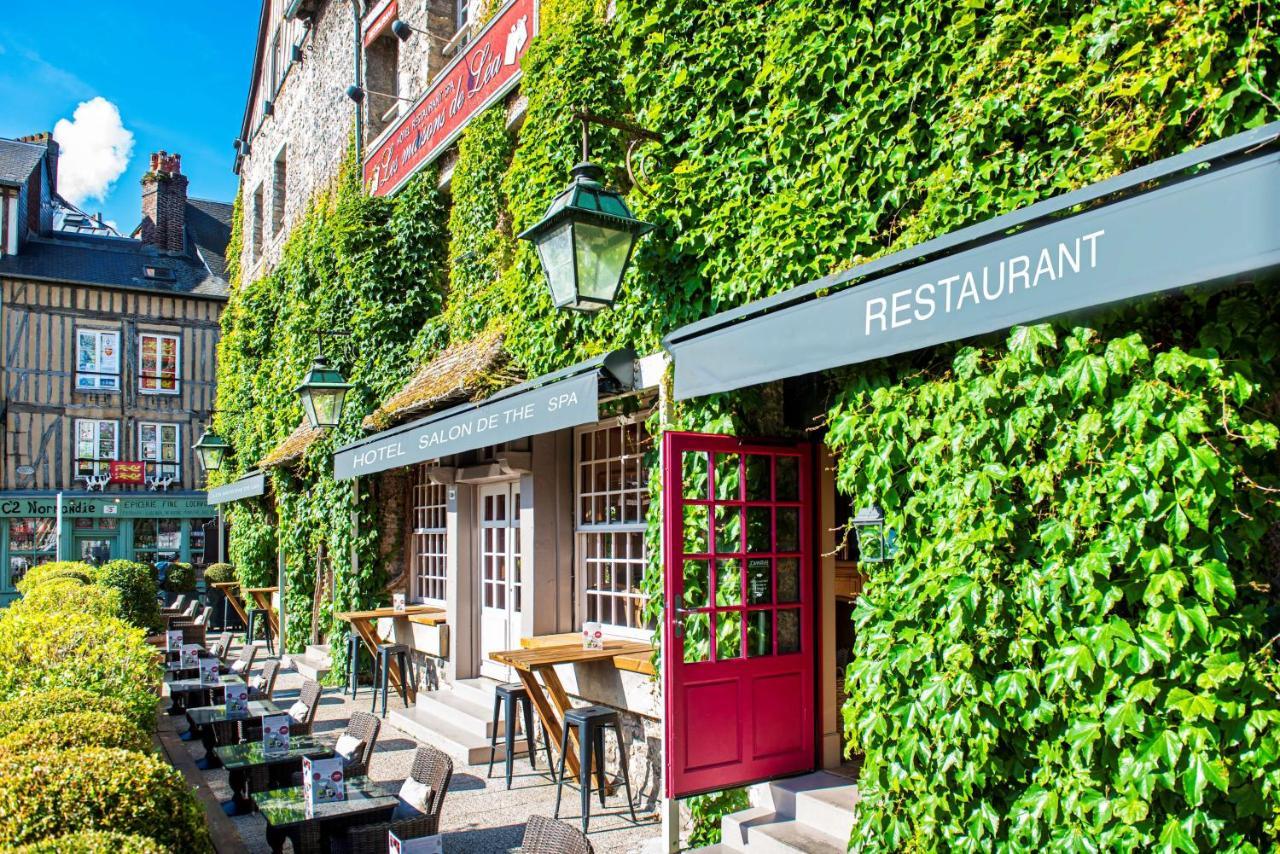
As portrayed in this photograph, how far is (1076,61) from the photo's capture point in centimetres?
392

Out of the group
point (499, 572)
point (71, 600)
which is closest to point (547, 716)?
point (499, 572)

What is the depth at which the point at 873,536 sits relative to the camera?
4.69 metres

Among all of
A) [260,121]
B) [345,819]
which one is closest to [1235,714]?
[345,819]

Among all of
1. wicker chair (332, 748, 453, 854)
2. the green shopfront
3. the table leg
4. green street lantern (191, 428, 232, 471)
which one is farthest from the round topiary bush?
the green shopfront

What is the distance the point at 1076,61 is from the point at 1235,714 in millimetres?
2530

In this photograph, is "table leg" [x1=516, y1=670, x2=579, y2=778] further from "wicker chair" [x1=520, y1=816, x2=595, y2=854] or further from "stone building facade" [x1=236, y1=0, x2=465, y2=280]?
"stone building facade" [x1=236, y1=0, x2=465, y2=280]

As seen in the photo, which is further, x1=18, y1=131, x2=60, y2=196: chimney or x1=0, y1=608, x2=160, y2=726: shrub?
x1=18, y1=131, x2=60, y2=196: chimney

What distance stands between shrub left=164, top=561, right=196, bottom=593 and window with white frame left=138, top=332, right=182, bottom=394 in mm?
6562

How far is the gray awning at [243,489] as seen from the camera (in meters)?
14.8

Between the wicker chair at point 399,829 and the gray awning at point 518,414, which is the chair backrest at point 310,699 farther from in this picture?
the wicker chair at point 399,829

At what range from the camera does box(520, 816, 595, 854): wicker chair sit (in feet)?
12.8

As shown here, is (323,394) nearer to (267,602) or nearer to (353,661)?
(353,661)

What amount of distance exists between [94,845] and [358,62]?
12.8 metres

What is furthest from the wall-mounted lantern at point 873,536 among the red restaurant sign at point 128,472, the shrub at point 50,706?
the red restaurant sign at point 128,472
